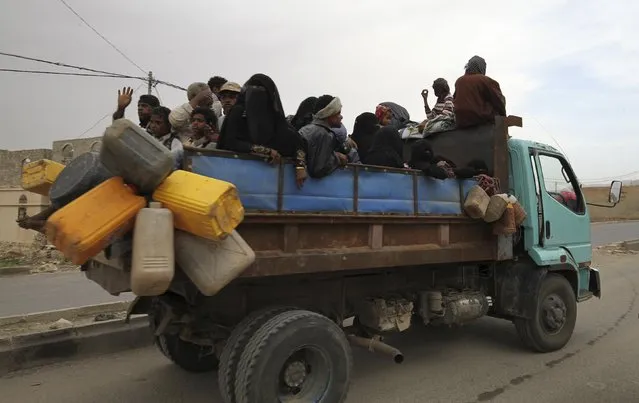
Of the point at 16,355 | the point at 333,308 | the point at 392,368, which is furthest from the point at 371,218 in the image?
the point at 16,355

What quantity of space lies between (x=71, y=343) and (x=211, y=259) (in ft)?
10.1

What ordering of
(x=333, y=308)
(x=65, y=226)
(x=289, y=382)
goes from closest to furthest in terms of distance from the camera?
(x=65, y=226) → (x=289, y=382) → (x=333, y=308)

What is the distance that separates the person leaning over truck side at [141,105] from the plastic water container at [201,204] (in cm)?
182

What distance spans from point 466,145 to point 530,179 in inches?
29.7

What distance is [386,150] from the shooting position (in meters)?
4.18

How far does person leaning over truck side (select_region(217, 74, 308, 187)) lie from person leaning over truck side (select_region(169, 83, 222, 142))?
0.81m

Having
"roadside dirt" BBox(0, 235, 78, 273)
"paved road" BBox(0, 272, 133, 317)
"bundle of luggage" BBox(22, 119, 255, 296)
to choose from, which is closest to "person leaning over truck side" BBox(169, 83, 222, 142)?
"bundle of luggage" BBox(22, 119, 255, 296)

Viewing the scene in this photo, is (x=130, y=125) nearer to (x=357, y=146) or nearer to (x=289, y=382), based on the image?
(x=289, y=382)

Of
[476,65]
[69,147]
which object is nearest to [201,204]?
[476,65]

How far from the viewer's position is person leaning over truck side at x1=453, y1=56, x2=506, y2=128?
193 inches

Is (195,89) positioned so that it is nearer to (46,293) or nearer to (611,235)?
(46,293)

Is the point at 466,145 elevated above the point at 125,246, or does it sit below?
above

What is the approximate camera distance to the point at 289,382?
3180 mm

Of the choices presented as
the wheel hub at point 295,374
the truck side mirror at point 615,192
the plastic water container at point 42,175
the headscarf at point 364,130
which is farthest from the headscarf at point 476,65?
the plastic water container at point 42,175
